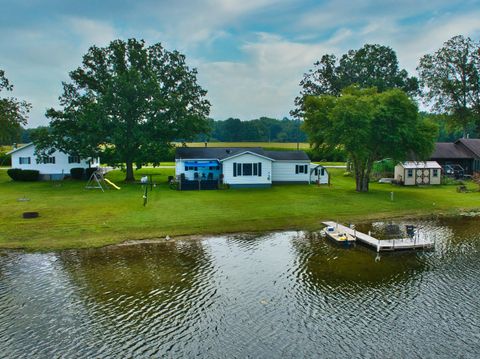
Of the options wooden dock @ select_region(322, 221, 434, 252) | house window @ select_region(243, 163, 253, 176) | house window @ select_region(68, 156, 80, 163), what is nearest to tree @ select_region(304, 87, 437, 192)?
house window @ select_region(243, 163, 253, 176)

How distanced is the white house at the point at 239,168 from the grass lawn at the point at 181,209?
240cm

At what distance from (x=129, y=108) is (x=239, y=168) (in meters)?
14.7

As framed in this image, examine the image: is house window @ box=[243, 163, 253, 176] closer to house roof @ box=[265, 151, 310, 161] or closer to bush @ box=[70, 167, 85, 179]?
house roof @ box=[265, 151, 310, 161]

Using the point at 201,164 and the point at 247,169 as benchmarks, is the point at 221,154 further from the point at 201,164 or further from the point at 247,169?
the point at 247,169

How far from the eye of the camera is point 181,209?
3164cm

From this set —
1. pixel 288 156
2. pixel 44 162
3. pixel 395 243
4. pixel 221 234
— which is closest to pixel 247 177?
pixel 288 156

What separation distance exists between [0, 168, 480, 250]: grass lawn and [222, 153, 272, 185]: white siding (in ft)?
5.72

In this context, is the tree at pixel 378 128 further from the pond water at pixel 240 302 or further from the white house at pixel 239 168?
the pond water at pixel 240 302

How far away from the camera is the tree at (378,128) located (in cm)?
3922

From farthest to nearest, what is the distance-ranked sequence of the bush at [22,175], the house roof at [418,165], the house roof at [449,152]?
the house roof at [449,152]
the bush at [22,175]
the house roof at [418,165]

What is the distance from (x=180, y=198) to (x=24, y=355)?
84.0ft

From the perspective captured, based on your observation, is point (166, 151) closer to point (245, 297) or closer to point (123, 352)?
point (245, 297)

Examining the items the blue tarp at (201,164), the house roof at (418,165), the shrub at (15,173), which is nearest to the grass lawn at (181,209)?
the blue tarp at (201,164)

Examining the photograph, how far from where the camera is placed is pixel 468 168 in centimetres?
5828
